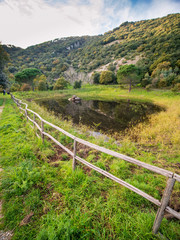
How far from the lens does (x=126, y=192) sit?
300 centimetres

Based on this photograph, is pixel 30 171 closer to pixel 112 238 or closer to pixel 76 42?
pixel 112 238

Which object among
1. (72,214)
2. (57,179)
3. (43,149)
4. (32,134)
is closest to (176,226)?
(72,214)

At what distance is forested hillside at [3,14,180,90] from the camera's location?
3850cm

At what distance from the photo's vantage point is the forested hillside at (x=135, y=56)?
1516 inches

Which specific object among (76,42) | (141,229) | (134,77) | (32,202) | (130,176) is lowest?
(130,176)

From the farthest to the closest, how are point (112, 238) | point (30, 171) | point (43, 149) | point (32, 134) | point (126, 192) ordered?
point (32, 134)
point (43, 149)
point (30, 171)
point (126, 192)
point (112, 238)

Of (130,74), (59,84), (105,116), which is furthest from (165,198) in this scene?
(59,84)

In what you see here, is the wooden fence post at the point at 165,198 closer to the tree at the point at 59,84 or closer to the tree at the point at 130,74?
the tree at the point at 130,74

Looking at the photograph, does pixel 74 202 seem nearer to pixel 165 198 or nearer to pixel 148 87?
pixel 165 198

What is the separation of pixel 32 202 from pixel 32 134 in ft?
14.2

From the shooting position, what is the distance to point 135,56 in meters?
66.6

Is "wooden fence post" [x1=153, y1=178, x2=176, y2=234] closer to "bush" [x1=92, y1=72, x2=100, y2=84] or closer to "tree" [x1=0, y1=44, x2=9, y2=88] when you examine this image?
"tree" [x1=0, y1=44, x2=9, y2=88]

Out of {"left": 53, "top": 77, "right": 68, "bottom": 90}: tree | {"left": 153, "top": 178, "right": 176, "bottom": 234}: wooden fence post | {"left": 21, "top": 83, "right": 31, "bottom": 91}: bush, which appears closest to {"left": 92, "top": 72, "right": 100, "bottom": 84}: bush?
{"left": 53, "top": 77, "right": 68, "bottom": 90}: tree

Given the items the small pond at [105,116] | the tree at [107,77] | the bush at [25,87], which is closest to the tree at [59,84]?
the bush at [25,87]
